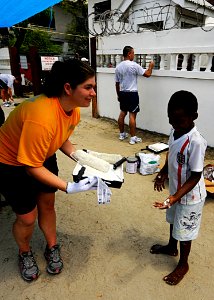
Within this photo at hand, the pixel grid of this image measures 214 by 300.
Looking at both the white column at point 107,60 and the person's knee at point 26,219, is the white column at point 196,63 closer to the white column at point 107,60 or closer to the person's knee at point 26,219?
the white column at point 107,60

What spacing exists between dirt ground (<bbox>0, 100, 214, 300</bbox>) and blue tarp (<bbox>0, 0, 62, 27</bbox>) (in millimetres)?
2267

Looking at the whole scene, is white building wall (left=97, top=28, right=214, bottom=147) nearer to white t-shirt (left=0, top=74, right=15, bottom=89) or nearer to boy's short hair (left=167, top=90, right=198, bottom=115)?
boy's short hair (left=167, top=90, right=198, bottom=115)

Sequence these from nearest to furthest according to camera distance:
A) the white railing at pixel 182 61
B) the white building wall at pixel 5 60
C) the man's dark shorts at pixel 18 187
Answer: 1. the man's dark shorts at pixel 18 187
2. the white railing at pixel 182 61
3. the white building wall at pixel 5 60

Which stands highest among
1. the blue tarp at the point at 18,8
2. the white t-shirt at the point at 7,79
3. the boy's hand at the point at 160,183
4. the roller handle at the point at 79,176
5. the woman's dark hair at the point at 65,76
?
the blue tarp at the point at 18,8

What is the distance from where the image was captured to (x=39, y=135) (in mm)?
1527

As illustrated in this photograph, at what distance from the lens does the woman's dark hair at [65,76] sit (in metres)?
1.61

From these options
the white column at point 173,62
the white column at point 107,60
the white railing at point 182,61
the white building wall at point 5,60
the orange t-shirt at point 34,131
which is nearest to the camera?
the orange t-shirt at point 34,131

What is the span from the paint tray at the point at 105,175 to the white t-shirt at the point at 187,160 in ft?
1.29

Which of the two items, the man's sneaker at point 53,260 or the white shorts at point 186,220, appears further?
the man's sneaker at point 53,260

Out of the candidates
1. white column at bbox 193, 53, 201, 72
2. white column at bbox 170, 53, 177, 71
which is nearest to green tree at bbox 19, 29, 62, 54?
white column at bbox 170, 53, 177, 71

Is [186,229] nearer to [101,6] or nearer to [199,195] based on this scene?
[199,195]

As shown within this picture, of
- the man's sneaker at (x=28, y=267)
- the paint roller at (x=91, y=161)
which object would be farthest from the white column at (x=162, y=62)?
the man's sneaker at (x=28, y=267)

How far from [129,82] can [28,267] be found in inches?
149

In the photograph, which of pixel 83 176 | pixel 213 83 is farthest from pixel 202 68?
pixel 83 176
